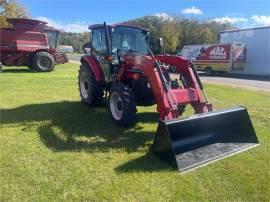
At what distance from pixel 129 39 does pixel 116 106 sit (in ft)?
5.78

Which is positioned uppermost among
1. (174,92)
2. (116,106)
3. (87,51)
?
(87,51)

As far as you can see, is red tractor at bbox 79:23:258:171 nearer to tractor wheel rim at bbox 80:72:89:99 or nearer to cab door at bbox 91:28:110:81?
cab door at bbox 91:28:110:81

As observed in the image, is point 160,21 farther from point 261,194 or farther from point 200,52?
point 261,194

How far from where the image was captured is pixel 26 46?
698 inches

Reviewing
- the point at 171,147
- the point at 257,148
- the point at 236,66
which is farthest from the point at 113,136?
the point at 236,66

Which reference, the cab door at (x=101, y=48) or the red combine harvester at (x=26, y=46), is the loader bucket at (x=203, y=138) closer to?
the cab door at (x=101, y=48)

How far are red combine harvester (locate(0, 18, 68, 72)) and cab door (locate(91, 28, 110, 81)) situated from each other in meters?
11.2

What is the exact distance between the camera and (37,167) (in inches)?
171

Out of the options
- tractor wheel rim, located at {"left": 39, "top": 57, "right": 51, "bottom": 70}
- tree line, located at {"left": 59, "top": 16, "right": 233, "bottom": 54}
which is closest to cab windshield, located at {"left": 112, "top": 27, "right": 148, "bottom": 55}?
tractor wheel rim, located at {"left": 39, "top": 57, "right": 51, "bottom": 70}

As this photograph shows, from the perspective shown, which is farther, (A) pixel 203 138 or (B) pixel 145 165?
(A) pixel 203 138

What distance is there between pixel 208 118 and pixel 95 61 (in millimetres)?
3464

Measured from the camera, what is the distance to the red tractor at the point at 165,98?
4.82 metres

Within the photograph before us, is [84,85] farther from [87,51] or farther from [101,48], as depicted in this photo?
[101,48]

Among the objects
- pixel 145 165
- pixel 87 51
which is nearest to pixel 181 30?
pixel 87 51
